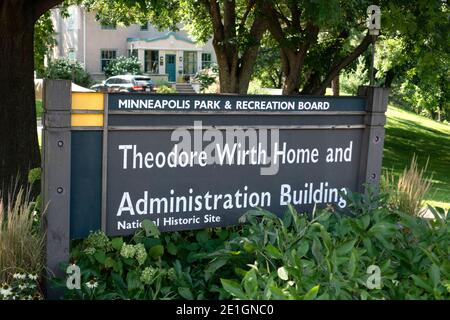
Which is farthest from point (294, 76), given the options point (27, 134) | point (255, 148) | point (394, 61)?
point (255, 148)

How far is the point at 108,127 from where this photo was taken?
4230 mm

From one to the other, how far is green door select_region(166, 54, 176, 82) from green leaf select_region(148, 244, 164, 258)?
50.3 m

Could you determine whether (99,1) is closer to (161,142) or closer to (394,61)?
(394,61)

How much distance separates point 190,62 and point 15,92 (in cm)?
4758

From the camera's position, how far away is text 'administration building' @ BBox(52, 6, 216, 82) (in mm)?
49312

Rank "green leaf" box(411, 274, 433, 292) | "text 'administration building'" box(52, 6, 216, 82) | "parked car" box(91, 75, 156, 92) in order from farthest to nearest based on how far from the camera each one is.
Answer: "text 'administration building'" box(52, 6, 216, 82)
"parked car" box(91, 75, 156, 92)
"green leaf" box(411, 274, 433, 292)

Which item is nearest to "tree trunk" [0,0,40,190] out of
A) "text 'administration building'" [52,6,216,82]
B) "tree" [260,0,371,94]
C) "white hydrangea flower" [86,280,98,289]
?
"white hydrangea flower" [86,280,98,289]

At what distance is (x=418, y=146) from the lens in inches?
1190

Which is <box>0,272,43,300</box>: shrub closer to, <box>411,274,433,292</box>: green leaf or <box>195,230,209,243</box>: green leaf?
<box>195,230,209,243</box>: green leaf

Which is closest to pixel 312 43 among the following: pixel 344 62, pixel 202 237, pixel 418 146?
pixel 344 62

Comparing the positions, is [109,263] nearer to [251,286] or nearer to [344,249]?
[251,286]

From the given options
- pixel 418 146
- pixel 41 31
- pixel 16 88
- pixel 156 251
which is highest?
pixel 41 31

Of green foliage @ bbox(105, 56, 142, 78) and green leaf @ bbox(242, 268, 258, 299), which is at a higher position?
green leaf @ bbox(242, 268, 258, 299)

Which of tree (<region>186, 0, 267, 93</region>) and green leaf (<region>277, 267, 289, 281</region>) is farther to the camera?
tree (<region>186, 0, 267, 93</region>)
